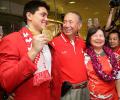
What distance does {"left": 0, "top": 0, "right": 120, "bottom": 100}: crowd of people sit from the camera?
63.4 inches

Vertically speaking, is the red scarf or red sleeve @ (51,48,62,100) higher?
the red scarf

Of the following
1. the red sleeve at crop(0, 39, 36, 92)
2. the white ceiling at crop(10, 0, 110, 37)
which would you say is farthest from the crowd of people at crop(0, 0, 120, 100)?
the white ceiling at crop(10, 0, 110, 37)

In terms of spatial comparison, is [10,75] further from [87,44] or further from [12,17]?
[12,17]

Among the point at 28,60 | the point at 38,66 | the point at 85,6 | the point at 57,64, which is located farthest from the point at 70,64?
the point at 85,6

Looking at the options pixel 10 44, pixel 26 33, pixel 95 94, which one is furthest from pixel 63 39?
pixel 10 44

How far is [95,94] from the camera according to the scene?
8.45ft

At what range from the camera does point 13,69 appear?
152cm

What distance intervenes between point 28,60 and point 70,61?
0.98m

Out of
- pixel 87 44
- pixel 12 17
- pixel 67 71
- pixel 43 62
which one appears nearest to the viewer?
pixel 43 62

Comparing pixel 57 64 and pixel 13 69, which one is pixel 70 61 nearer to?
pixel 57 64

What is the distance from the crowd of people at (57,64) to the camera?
1610 mm

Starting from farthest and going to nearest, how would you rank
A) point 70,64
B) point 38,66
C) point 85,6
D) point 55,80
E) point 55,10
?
point 85,6 → point 55,10 → point 70,64 → point 55,80 → point 38,66

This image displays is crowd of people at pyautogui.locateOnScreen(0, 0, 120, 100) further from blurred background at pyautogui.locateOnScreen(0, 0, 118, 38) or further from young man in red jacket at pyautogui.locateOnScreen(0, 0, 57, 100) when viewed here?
blurred background at pyautogui.locateOnScreen(0, 0, 118, 38)

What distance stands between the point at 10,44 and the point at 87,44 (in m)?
1.18
